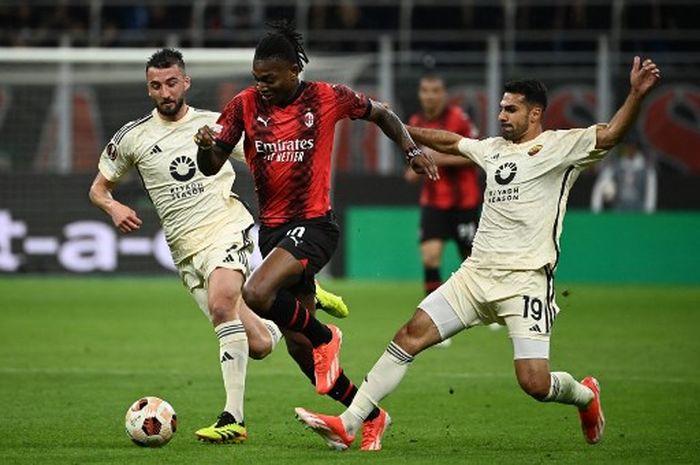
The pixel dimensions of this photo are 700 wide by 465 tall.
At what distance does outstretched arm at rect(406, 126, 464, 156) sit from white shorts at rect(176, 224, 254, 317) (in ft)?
4.91

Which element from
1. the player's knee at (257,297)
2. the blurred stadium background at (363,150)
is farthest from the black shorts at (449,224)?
the player's knee at (257,297)

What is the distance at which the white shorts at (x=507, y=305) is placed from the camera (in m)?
8.95

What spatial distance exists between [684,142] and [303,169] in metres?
15.7

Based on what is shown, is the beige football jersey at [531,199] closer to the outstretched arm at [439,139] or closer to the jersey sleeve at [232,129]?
the outstretched arm at [439,139]

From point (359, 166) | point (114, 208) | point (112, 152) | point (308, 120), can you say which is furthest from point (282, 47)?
point (359, 166)

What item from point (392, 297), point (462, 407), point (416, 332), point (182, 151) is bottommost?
point (392, 297)

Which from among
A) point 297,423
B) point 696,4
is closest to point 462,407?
point 297,423

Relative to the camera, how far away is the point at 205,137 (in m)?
8.98

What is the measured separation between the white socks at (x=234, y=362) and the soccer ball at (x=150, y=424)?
1.56 feet

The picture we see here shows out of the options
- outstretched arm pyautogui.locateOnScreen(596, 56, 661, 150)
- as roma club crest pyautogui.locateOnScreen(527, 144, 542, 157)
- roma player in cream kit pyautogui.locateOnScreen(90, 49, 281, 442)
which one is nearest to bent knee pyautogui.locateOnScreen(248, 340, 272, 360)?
roma player in cream kit pyautogui.locateOnScreen(90, 49, 281, 442)

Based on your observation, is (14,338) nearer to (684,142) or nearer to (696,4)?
(684,142)

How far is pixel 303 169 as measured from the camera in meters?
9.17

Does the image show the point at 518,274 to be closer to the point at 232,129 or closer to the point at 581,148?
the point at 581,148

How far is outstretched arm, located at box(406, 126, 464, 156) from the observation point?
943cm
